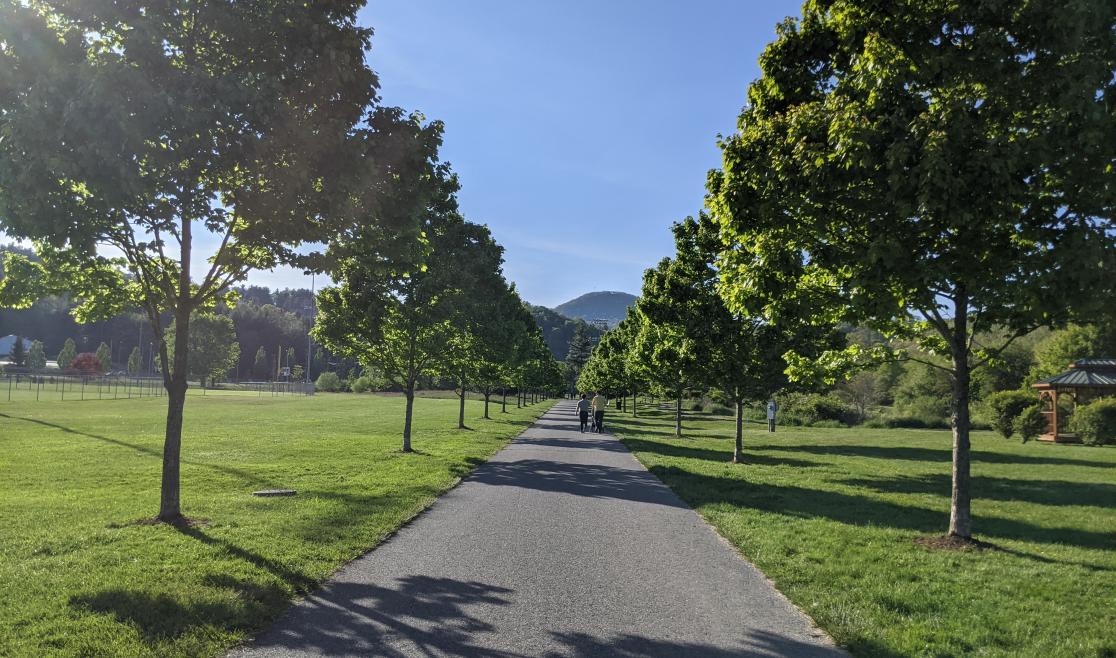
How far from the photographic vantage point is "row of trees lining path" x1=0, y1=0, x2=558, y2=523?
19.9 ft

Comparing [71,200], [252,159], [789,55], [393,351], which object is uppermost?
[789,55]

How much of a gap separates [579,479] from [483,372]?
61.9 ft

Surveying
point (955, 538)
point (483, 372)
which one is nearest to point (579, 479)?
point (955, 538)

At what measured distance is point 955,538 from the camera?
7.59 metres

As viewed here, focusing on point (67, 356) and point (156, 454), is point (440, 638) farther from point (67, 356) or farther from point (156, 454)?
point (67, 356)

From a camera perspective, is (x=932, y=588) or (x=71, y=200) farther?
(x=71, y=200)

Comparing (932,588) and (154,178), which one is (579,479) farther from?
(154,178)

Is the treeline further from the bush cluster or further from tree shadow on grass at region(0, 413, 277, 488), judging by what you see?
tree shadow on grass at region(0, 413, 277, 488)

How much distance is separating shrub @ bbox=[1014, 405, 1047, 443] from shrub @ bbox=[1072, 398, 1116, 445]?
121 centimetres

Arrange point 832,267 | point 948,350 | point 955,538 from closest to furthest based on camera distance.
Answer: point 832,267 < point 955,538 < point 948,350

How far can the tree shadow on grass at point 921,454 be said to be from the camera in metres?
18.0

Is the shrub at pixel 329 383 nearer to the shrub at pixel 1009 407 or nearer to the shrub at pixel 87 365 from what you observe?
the shrub at pixel 87 365

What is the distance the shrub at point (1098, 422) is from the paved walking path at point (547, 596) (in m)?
23.6

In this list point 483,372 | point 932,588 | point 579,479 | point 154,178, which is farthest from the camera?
point 483,372
